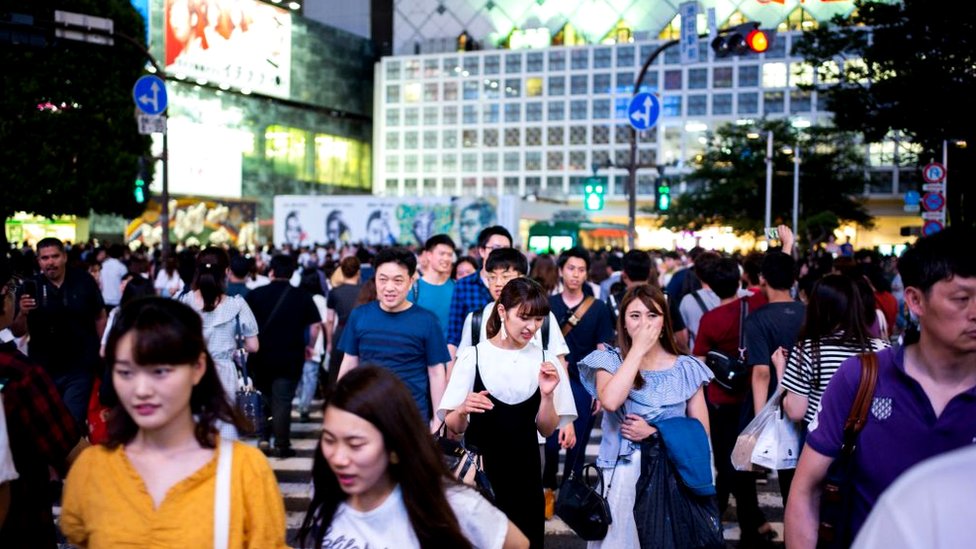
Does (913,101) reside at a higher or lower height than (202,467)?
higher

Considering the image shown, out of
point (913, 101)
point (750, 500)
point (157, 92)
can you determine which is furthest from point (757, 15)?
point (750, 500)

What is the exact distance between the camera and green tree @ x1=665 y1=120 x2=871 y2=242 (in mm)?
55625

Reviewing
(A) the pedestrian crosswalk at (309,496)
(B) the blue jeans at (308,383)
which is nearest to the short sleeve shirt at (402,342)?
(A) the pedestrian crosswalk at (309,496)

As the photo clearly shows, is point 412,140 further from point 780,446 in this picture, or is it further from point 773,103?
point 780,446

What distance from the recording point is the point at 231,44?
223 ft

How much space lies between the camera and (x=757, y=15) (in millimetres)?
84375

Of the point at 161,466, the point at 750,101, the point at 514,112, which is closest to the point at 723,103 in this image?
the point at 750,101

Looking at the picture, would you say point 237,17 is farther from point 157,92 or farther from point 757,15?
point 157,92

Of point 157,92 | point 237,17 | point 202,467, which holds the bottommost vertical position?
point 202,467

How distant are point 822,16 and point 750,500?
84349 mm

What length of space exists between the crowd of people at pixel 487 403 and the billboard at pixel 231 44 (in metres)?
57.4

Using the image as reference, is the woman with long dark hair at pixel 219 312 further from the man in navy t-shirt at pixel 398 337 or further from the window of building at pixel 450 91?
the window of building at pixel 450 91

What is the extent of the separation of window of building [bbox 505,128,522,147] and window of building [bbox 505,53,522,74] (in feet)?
16.0

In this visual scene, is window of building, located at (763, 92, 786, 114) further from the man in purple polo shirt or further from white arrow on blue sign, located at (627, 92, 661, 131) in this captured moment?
the man in purple polo shirt
